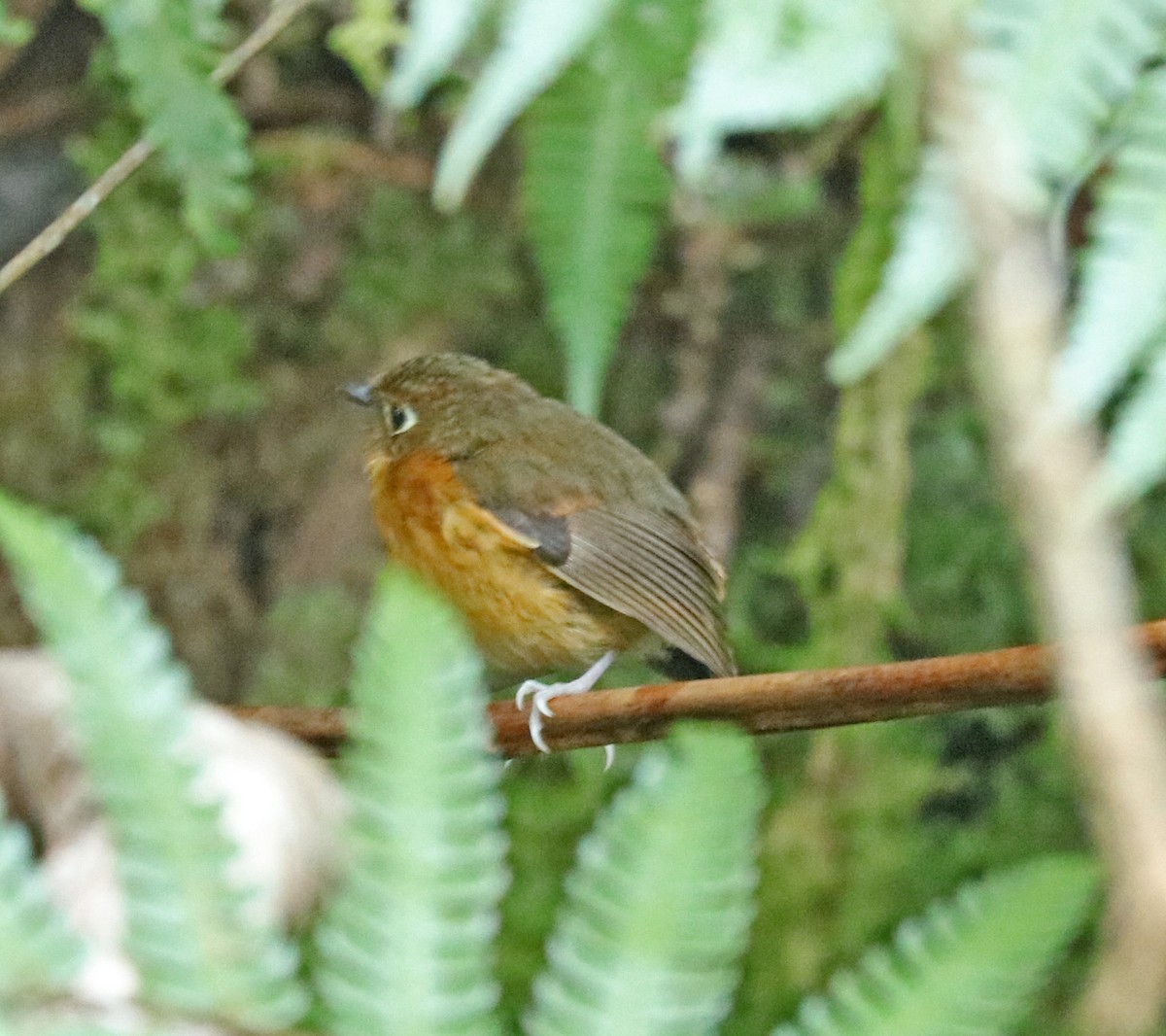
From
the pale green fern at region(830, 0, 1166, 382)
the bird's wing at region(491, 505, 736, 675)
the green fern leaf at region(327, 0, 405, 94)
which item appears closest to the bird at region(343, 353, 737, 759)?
the bird's wing at region(491, 505, 736, 675)

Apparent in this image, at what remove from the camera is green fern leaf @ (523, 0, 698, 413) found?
4.22ft

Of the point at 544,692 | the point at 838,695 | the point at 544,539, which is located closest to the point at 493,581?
the point at 544,539

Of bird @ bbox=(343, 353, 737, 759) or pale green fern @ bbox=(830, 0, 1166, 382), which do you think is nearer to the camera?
pale green fern @ bbox=(830, 0, 1166, 382)

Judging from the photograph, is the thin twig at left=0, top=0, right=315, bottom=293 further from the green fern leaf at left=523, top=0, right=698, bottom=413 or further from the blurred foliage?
the blurred foliage

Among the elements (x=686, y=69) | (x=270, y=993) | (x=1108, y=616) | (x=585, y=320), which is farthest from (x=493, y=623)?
(x=1108, y=616)

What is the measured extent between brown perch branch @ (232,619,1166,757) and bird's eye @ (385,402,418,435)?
942 millimetres

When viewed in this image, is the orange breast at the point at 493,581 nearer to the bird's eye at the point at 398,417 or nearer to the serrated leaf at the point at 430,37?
the bird's eye at the point at 398,417

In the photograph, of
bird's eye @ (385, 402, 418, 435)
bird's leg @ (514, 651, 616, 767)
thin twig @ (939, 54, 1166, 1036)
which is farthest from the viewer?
bird's eye @ (385, 402, 418, 435)

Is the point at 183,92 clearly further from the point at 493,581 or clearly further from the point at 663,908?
the point at 663,908

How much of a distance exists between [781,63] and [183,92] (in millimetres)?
875

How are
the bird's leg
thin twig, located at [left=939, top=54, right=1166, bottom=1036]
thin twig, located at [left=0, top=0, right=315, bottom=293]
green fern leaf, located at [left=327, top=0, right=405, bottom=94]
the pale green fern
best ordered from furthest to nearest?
green fern leaf, located at [left=327, top=0, right=405, bottom=94] → thin twig, located at [left=0, top=0, right=315, bottom=293] → the bird's leg → the pale green fern → thin twig, located at [left=939, top=54, right=1166, bottom=1036]

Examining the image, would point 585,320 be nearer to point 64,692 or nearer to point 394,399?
point 64,692

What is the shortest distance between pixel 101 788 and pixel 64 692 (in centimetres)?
82

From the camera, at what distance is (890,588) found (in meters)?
2.25
